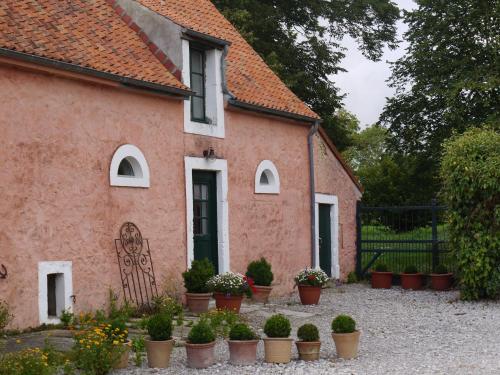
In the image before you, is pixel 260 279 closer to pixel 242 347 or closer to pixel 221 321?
pixel 221 321

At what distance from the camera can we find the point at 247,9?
23.4m

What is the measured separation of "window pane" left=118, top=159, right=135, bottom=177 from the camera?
11758 millimetres

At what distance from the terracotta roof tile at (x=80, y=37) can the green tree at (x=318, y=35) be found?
1058 cm

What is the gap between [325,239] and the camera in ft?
59.1

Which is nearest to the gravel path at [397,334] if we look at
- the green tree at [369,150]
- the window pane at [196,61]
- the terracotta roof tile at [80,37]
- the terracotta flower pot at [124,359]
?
the terracotta flower pot at [124,359]

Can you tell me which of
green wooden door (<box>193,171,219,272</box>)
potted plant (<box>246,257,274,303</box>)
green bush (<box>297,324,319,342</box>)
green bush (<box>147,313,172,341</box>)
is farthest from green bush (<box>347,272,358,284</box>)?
green bush (<box>147,313,172,341</box>)

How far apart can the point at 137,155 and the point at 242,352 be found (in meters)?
4.74

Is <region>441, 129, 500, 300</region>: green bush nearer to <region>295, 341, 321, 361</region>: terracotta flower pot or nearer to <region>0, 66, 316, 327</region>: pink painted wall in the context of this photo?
<region>0, 66, 316, 327</region>: pink painted wall

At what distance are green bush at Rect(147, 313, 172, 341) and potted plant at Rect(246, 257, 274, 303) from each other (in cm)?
559

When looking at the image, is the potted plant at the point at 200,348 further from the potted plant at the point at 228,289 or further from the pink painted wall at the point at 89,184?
the potted plant at the point at 228,289

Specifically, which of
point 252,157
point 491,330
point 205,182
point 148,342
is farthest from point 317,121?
point 148,342

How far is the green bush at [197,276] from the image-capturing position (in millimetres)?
11844

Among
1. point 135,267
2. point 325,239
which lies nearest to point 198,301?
point 135,267

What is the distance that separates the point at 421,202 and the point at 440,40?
5.93 m
